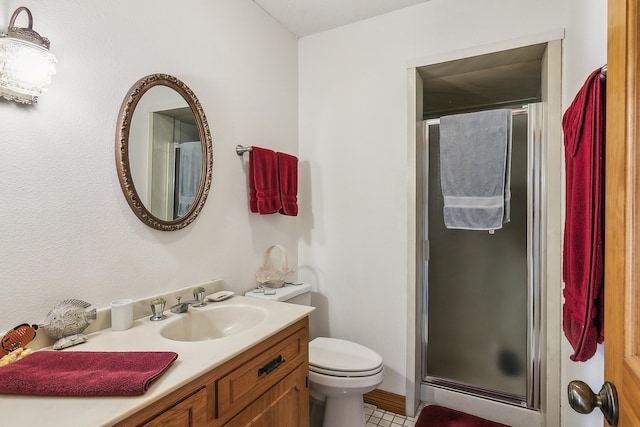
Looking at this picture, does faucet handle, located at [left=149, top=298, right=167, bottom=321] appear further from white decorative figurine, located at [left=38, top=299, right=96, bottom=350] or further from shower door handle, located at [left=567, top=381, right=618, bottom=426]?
shower door handle, located at [left=567, top=381, right=618, bottom=426]

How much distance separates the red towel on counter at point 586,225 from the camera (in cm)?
88

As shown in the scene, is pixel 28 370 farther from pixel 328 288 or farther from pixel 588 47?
pixel 588 47

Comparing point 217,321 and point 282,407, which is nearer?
point 282,407

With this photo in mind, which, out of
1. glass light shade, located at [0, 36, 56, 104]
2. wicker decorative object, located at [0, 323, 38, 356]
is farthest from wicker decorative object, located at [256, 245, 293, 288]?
glass light shade, located at [0, 36, 56, 104]

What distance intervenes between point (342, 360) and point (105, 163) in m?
1.43

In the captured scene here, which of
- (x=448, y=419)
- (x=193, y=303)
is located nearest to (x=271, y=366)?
(x=193, y=303)

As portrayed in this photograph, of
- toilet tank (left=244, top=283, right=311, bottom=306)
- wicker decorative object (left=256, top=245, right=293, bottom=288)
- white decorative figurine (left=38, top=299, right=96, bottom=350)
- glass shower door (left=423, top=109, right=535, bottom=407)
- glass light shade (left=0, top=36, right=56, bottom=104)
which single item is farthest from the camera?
glass shower door (left=423, top=109, right=535, bottom=407)

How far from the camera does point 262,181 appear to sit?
1.89 metres

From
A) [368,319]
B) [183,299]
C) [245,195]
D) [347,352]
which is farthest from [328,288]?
[183,299]

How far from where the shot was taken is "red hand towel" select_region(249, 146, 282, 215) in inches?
73.4

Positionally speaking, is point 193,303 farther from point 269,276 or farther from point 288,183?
point 288,183

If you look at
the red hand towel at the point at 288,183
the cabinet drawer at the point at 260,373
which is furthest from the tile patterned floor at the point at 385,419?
the red hand towel at the point at 288,183

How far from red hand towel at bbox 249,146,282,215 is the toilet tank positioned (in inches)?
17.7

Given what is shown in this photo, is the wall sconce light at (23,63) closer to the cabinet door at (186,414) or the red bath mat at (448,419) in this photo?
the cabinet door at (186,414)
